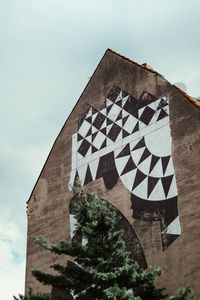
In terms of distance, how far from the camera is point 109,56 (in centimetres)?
1875

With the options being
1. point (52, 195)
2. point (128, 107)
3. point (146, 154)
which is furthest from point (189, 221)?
point (52, 195)

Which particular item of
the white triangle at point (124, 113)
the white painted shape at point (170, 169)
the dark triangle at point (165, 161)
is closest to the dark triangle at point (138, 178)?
the dark triangle at point (165, 161)

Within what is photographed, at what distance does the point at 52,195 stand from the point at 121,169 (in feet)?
12.1

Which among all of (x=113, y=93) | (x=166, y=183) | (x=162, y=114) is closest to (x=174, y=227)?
(x=166, y=183)

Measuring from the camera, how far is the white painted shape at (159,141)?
14752 mm

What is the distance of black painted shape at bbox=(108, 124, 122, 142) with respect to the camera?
1668cm

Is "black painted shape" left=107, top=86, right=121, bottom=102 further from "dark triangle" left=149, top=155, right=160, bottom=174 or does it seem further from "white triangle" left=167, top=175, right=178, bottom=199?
"white triangle" left=167, top=175, right=178, bottom=199

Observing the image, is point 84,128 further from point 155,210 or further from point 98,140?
point 155,210

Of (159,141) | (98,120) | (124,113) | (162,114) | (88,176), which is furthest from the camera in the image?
(98,120)

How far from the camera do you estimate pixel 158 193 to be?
1432 centimetres

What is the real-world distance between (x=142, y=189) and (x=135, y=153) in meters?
1.36

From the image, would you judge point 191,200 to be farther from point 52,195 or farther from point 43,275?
point 52,195

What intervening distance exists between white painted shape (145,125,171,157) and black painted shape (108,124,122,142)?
1.53 m

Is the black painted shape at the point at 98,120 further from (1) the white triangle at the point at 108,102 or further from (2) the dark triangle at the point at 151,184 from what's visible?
(2) the dark triangle at the point at 151,184
